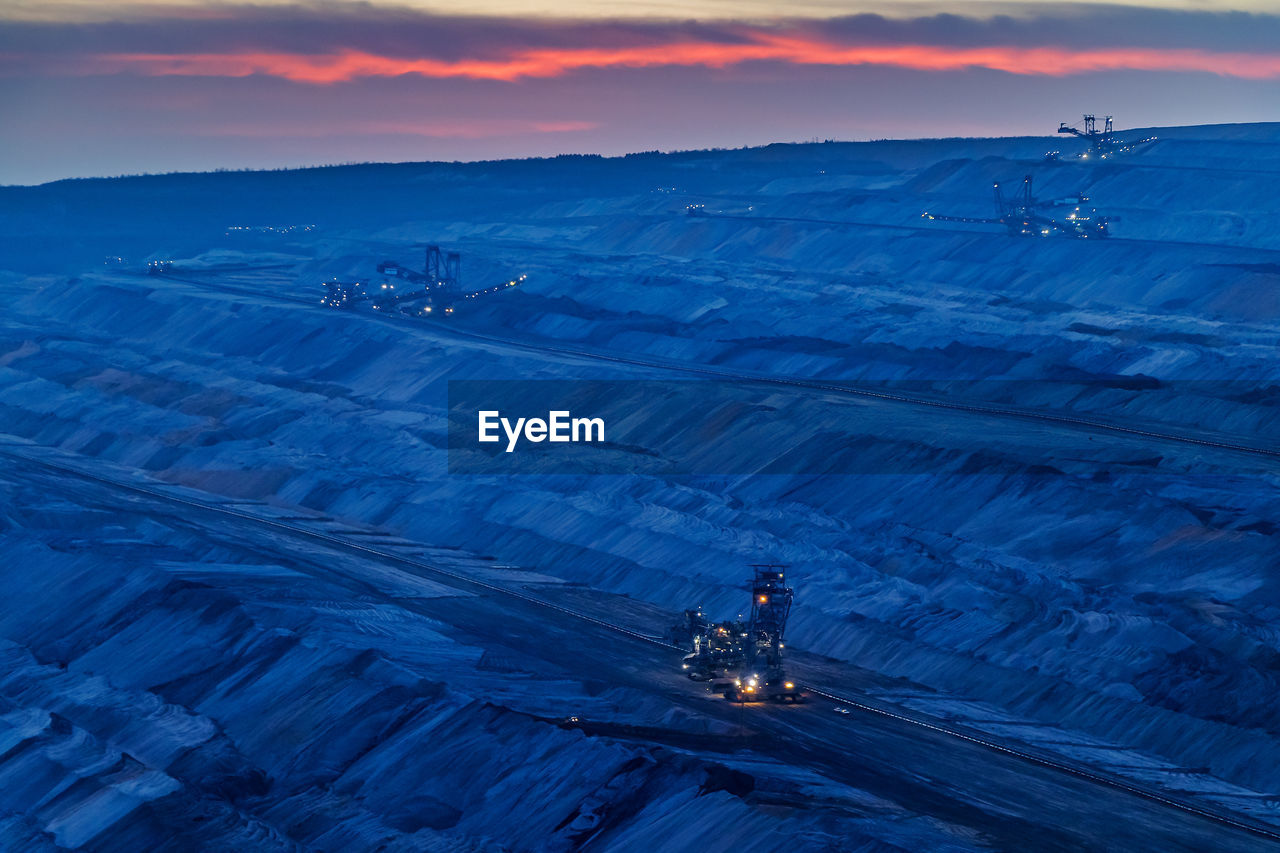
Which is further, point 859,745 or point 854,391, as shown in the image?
point 854,391

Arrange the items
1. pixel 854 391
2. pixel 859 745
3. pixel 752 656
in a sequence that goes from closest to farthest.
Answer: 1. pixel 859 745
2. pixel 752 656
3. pixel 854 391

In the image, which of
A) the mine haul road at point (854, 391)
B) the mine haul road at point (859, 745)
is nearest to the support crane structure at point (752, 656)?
the mine haul road at point (859, 745)

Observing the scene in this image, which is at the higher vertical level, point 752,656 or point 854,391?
point 854,391

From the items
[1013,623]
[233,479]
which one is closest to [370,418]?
[233,479]

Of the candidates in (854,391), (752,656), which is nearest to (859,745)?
(752,656)

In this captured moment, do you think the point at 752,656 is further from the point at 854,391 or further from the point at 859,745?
the point at 854,391

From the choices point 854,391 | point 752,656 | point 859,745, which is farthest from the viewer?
point 854,391

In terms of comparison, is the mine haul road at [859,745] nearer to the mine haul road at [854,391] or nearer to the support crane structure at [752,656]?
the support crane structure at [752,656]

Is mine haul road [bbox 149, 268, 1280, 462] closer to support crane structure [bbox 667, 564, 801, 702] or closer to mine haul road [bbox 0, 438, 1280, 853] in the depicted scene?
mine haul road [bbox 0, 438, 1280, 853]
